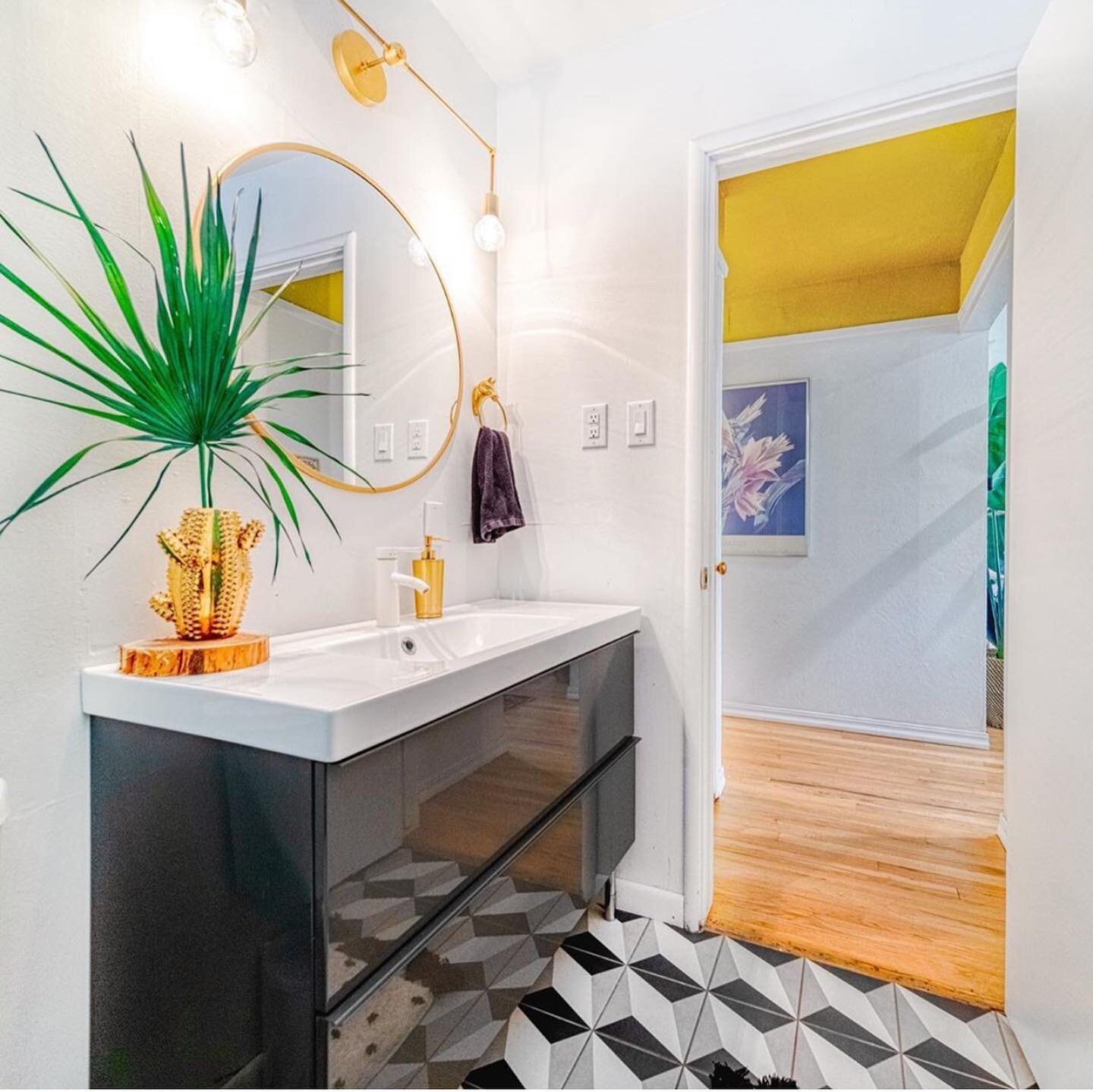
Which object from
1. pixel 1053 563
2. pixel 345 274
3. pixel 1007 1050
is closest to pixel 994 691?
pixel 1007 1050

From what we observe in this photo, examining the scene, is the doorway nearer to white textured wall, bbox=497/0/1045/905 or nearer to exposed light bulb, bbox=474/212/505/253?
white textured wall, bbox=497/0/1045/905

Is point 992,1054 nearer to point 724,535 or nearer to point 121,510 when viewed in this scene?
point 121,510

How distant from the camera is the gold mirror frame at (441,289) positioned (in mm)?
1108

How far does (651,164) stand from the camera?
167 centimetres

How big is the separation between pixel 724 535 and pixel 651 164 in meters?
2.14

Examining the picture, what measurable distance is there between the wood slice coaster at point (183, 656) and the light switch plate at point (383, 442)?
2.05 ft

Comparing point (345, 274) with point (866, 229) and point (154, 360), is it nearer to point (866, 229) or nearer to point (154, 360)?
point (154, 360)

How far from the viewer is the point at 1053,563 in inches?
42.7

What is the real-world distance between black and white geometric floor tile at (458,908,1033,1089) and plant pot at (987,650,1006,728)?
90.6 inches

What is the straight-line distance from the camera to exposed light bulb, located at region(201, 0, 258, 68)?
0.99 m

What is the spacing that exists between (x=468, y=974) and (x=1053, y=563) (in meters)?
1.16

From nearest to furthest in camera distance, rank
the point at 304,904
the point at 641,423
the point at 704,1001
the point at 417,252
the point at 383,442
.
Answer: the point at 304,904
the point at 704,1001
the point at 383,442
the point at 417,252
the point at 641,423

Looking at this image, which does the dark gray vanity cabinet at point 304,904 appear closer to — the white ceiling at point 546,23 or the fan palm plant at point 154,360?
the fan palm plant at point 154,360

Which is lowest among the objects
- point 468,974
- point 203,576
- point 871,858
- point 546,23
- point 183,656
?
point 871,858
